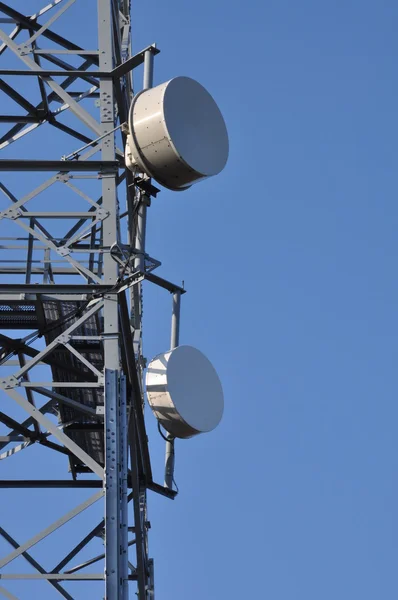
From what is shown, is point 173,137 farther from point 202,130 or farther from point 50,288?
point 50,288

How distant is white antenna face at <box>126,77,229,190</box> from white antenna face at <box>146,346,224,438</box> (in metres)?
2.65

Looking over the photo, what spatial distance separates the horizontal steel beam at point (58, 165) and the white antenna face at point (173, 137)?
18.3 inches

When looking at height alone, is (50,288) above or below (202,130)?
below

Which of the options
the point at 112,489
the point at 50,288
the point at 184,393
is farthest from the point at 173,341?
the point at 112,489

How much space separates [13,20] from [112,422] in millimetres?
7557

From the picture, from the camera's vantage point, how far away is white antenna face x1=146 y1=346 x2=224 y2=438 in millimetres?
16922

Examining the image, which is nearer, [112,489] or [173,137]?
[112,489]

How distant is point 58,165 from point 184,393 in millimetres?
3839

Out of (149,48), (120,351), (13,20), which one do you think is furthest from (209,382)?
(13,20)

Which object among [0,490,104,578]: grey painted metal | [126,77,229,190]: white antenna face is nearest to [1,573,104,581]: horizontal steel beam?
[0,490,104,578]: grey painted metal

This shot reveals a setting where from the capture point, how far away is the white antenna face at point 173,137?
15922 mm

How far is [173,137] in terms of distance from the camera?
626 inches

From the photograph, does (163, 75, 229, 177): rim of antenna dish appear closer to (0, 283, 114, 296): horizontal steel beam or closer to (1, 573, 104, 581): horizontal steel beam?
(0, 283, 114, 296): horizontal steel beam

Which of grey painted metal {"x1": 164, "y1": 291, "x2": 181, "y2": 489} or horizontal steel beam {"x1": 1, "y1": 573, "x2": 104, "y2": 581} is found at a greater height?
grey painted metal {"x1": 164, "y1": 291, "x2": 181, "y2": 489}
